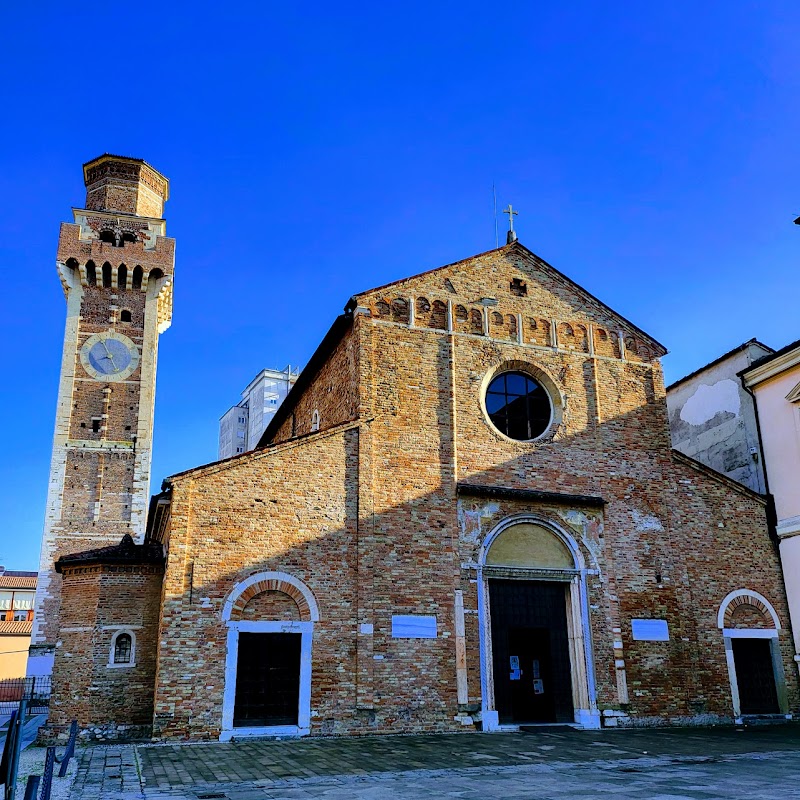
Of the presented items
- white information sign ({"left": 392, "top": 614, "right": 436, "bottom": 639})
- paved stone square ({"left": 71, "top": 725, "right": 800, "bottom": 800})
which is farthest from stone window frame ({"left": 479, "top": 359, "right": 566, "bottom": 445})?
paved stone square ({"left": 71, "top": 725, "right": 800, "bottom": 800})

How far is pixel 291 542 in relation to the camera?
15.1m

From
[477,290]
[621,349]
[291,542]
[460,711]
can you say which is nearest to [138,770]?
[291,542]

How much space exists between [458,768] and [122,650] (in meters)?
7.60

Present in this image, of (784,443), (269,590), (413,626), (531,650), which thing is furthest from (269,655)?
(784,443)

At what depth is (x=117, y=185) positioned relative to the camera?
115ft

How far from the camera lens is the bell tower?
2931 cm

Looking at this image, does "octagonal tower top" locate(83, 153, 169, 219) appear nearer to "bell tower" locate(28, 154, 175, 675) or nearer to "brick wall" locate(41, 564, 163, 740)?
"bell tower" locate(28, 154, 175, 675)

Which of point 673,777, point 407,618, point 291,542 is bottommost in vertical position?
point 673,777

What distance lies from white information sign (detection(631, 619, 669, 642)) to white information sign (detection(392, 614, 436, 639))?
15.8 feet

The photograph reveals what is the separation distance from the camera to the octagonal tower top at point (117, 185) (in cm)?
3475

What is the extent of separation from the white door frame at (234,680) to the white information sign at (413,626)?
170 centimetres

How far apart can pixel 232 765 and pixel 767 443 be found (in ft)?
50.0

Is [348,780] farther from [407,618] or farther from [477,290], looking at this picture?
[477,290]

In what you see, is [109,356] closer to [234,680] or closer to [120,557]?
[120,557]
